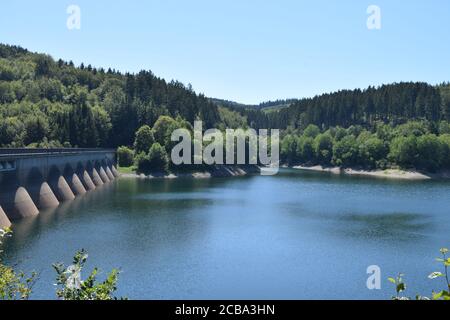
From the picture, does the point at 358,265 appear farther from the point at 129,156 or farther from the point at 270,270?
the point at 129,156

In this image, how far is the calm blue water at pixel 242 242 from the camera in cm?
4325

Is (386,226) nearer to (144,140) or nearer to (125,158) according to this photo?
(144,140)

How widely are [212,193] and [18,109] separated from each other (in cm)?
9566

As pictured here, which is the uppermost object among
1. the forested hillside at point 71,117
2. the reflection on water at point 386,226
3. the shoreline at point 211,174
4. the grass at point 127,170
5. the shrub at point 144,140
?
the forested hillside at point 71,117

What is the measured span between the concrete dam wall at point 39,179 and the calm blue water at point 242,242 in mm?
3034

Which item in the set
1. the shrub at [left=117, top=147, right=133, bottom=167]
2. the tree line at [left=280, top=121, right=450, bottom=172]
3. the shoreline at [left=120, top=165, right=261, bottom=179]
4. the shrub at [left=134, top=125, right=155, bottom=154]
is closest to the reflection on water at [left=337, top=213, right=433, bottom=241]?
the shoreline at [left=120, top=165, right=261, bottom=179]

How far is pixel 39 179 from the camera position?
277ft

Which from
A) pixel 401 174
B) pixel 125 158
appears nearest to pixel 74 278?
pixel 125 158

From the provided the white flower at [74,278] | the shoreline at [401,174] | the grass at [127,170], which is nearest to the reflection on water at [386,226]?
the white flower at [74,278]

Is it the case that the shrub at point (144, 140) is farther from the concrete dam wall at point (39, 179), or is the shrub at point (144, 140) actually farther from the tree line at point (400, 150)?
the tree line at point (400, 150)

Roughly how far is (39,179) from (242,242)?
41863 millimetres
